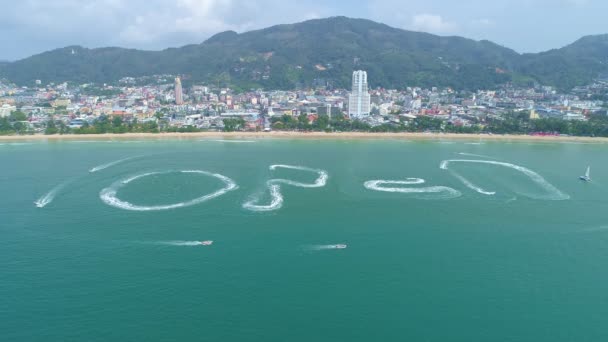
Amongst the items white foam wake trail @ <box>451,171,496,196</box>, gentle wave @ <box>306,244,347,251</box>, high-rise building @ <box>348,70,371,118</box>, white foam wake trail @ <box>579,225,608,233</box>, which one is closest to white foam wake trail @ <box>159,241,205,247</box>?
gentle wave @ <box>306,244,347,251</box>

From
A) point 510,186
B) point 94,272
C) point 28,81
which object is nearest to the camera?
point 94,272

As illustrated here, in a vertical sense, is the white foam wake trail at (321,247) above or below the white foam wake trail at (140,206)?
below

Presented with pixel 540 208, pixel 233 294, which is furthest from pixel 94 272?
pixel 540 208

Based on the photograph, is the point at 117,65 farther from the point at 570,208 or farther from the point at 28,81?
the point at 570,208

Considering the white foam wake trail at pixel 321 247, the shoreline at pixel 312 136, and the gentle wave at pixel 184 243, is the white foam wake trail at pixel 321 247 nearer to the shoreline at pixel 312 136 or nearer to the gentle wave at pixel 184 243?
the gentle wave at pixel 184 243

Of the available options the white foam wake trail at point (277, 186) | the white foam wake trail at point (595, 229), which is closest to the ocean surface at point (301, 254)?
the white foam wake trail at point (595, 229)

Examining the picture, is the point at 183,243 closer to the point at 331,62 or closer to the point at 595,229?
the point at 595,229

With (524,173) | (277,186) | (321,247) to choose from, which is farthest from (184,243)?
(524,173)

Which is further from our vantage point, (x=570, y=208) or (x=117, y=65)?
(x=117, y=65)
